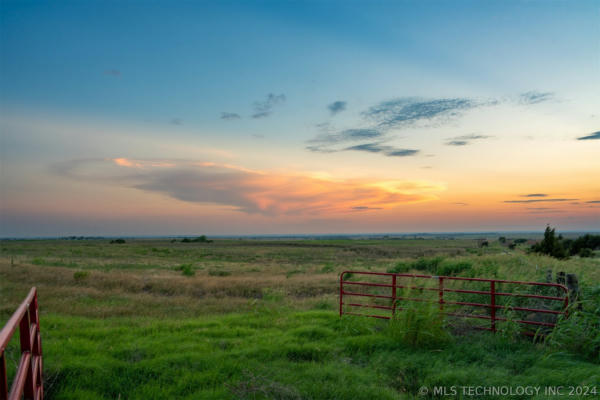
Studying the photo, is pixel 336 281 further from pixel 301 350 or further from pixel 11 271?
pixel 11 271

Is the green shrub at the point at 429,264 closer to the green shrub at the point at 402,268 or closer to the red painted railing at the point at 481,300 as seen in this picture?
the green shrub at the point at 402,268

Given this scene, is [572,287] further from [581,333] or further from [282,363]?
[282,363]

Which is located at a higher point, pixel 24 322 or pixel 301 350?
pixel 24 322

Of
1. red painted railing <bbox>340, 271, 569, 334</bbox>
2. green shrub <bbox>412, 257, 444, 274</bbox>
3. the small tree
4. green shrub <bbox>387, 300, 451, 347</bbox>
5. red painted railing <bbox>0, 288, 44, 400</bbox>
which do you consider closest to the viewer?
red painted railing <bbox>0, 288, 44, 400</bbox>

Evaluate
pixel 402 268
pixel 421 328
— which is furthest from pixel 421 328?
pixel 402 268

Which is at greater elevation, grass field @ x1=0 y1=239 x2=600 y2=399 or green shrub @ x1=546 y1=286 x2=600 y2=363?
green shrub @ x1=546 y1=286 x2=600 y2=363

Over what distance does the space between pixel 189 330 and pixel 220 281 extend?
12.0 metres

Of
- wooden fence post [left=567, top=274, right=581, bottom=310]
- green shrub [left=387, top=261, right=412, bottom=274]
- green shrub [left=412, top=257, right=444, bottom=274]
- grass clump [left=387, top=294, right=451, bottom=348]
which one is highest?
wooden fence post [left=567, top=274, right=581, bottom=310]

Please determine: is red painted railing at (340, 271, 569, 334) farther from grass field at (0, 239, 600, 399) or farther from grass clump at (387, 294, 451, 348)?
grass field at (0, 239, 600, 399)

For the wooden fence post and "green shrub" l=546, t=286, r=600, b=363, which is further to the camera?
the wooden fence post

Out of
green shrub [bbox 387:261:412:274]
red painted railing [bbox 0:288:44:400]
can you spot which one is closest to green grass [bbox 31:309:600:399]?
red painted railing [bbox 0:288:44:400]

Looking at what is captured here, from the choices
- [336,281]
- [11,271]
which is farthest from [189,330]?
[11,271]

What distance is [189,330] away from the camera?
409 inches

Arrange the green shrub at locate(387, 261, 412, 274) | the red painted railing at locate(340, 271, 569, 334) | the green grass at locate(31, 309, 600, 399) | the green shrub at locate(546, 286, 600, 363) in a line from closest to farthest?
the green grass at locate(31, 309, 600, 399) → the green shrub at locate(546, 286, 600, 363) → the red painted railing at locate(340, 271, 569, 334) → the green shrub at locate(387, 261, 412, 274)
